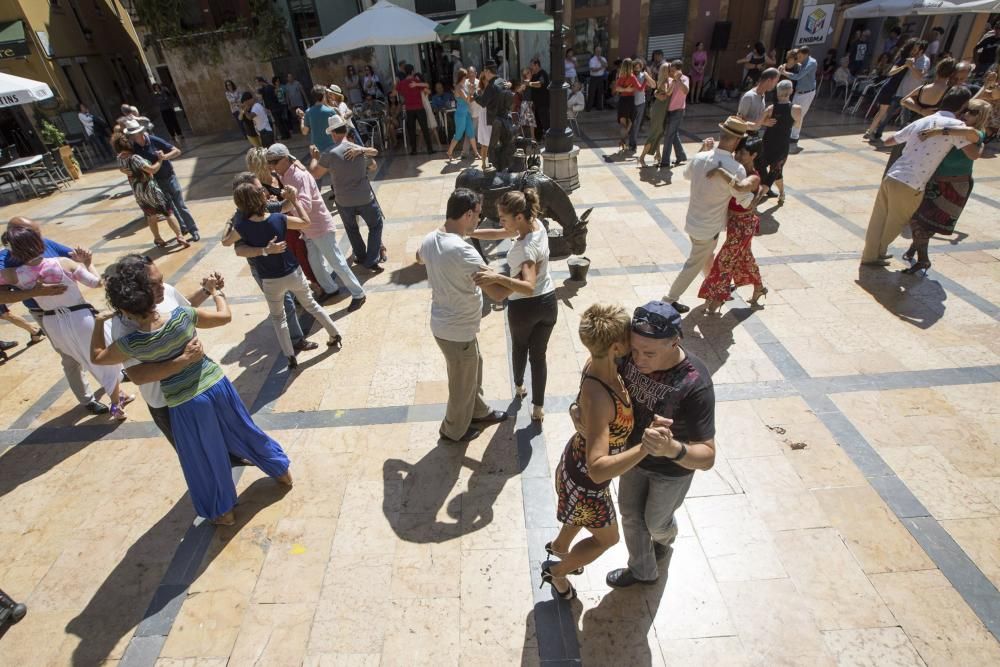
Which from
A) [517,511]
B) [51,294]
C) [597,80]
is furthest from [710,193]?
[597,80]

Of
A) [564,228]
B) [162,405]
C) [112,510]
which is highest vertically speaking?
[162,405]

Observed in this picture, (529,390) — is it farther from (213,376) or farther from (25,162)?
(25,162)

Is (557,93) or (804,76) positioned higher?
(557,93)

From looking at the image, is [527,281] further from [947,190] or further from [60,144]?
[60,144]

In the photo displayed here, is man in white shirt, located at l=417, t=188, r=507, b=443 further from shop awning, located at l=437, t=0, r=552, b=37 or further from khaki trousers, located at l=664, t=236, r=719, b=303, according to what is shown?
shop awning, located at l=437, t=0, r=552, b=37

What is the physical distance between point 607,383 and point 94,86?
23585mm

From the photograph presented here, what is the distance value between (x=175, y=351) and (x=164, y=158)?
6.37 metres

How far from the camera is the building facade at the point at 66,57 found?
1420cm

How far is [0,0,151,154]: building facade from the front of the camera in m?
14.2

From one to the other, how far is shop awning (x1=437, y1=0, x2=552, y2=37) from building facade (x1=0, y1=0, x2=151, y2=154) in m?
12.0

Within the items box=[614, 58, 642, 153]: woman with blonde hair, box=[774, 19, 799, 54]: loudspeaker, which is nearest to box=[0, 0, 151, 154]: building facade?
box=[614, 58, 642, 153]: woman with blonde hair

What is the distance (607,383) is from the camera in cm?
212

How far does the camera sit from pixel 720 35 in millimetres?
15711

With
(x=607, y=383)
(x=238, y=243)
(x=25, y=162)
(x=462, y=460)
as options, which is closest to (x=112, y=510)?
(x=238, y=243)
